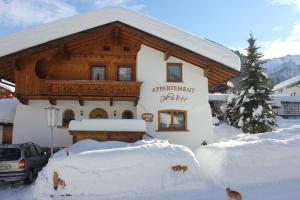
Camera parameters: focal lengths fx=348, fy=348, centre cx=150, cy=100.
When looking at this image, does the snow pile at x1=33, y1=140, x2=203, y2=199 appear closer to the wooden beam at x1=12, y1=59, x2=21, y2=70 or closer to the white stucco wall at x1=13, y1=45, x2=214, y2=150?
the white stucco wall at x1=13, y1=45, x2=214, y2=150

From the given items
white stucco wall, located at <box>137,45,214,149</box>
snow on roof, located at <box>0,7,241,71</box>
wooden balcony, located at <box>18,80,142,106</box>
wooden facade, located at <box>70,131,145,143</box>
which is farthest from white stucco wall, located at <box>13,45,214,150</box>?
wooden facade, located at <box>70,131,145,143</box>

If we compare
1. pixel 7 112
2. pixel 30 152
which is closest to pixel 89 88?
pixel 30 152

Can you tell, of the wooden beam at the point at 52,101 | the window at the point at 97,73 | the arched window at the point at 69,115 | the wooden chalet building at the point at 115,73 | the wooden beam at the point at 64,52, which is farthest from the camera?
the window at the point at 97,73

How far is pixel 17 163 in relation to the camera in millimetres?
13516

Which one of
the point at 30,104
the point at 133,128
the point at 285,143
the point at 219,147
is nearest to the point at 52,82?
the point at 30,104

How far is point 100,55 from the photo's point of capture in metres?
20.7

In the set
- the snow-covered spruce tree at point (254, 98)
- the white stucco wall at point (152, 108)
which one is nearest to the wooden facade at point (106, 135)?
the white stucco wall at point (152, 108)

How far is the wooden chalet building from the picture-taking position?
1870cm

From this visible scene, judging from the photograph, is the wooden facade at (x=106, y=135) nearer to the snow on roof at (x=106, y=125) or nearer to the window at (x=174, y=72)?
the snow on roof at (x=106, y=125)

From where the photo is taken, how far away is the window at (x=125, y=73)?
2094 centimetres

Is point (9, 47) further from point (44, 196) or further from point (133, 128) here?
point (44, 196)

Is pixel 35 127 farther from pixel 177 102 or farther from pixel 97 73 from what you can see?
pixel 177 102

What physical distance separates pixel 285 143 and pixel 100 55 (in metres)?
11.5

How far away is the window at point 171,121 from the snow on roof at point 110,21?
3.88 meters
